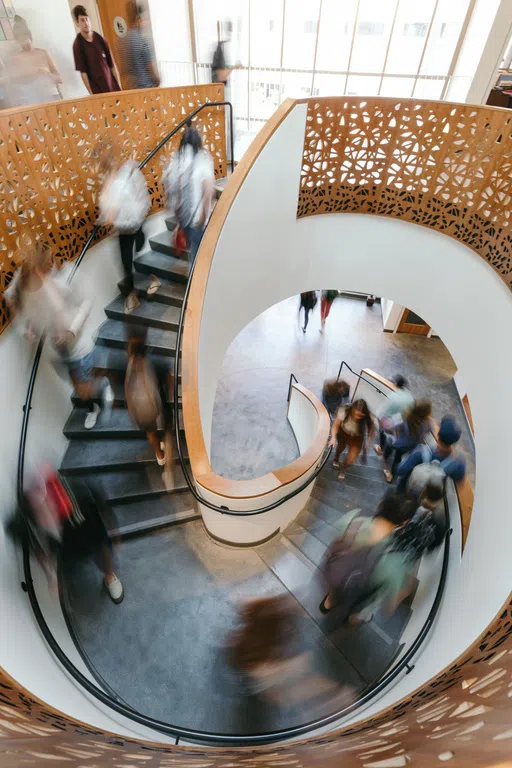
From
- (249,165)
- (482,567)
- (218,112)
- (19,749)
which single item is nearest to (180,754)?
(19,749)

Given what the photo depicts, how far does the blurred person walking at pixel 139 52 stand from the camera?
561 centimetres

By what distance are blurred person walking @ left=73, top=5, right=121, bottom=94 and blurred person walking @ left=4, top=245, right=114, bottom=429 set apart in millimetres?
3065

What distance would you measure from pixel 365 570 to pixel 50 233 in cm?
373

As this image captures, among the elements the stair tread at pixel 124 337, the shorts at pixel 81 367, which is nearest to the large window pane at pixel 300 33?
the stair tread at pixel 124 337

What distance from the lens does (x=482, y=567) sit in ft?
7.89

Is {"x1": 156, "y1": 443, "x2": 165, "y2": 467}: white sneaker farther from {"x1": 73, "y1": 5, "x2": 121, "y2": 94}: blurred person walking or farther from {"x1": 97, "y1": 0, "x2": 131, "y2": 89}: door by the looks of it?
{"x1": 97, "y1": 0, "x2": 131, "y2": 89}: door

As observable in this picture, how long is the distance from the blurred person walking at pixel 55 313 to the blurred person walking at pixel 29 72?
3150 mm

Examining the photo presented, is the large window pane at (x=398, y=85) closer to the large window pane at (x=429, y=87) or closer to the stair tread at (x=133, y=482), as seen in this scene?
the large window pane at (x=429, y=87)

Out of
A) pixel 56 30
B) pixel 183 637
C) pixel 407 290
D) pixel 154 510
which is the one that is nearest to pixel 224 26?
pixel 56 30

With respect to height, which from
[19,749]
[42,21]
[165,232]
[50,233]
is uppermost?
[42,21]

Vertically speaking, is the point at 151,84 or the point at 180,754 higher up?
the point at 151,84

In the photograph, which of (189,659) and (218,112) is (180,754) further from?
(218,112)

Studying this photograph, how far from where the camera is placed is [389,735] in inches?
54.9

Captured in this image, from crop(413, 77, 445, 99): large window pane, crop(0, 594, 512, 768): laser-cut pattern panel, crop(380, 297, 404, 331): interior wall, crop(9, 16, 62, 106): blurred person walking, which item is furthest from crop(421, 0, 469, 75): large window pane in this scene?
→ crop(0, 594, 512, 768): laser-cut pattern panel
